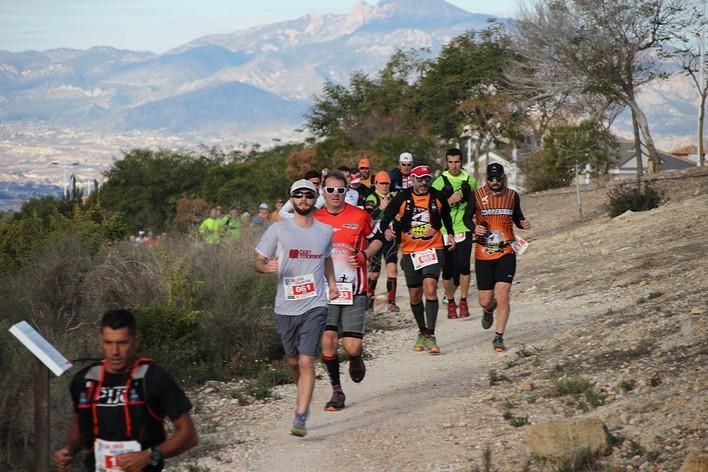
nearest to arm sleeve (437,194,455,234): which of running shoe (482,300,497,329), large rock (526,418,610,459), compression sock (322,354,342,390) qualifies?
running shoe (482,300,497,329)

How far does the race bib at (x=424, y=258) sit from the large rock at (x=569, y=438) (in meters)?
4.69

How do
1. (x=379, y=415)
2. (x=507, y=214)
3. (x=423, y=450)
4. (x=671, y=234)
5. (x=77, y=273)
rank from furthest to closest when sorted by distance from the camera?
(x=671, y=234)
(x=77, y=273)
(x=507, y=214)
(x=379, y=415)
(x=423, y=450)

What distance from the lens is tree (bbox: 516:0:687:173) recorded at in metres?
41.3

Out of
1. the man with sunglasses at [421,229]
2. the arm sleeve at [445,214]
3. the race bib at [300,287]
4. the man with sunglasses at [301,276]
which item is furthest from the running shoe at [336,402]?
the arm sleeve at [445,214]

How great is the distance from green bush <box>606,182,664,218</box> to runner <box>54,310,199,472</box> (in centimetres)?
2304

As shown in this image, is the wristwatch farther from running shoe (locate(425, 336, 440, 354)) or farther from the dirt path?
running shoe (locate(425, 336, 440, 354))

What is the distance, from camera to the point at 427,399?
1107 cm

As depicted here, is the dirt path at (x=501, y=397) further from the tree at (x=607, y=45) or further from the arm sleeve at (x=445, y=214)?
the tree at (x=607, y=45)

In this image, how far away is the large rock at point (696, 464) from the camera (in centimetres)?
724

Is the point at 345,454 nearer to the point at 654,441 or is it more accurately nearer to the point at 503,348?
the point at 654,441

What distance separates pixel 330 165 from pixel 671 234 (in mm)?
39540

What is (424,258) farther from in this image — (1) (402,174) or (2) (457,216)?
(1) (402,174)

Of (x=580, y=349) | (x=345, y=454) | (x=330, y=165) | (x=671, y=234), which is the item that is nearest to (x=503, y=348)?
(x=580, y=349)

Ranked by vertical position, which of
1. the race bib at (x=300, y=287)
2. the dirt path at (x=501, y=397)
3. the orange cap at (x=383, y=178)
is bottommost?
the dirt path at (x=501, y=397)
